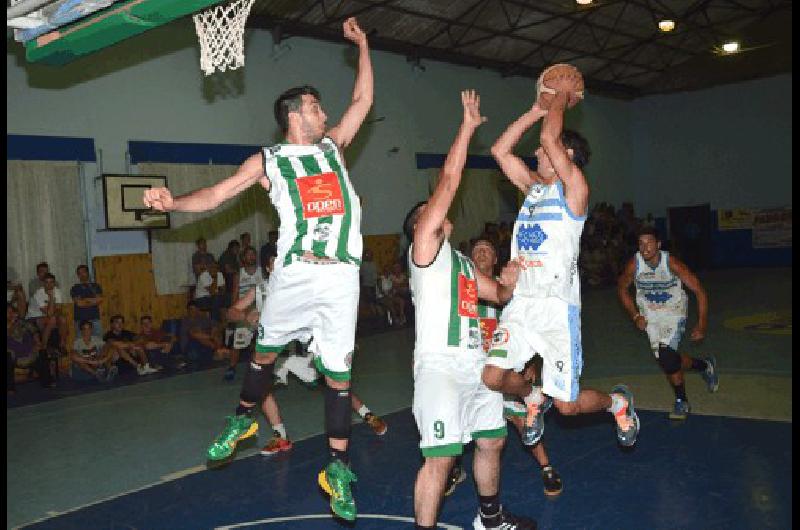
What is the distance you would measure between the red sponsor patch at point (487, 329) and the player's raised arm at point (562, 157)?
3.59ft

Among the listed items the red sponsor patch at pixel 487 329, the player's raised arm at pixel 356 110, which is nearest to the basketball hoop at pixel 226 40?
the player's raised arm at pixel 356 110

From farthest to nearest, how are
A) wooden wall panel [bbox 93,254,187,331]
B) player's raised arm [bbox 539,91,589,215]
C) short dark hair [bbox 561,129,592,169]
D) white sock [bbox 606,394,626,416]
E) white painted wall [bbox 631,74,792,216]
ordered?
white painted wall [bbox 631,74,792,216] → wooden wall panel [bbox 93,254,187,331] → white sock [bbox 606,394,626,416] → short dark hair [bbox 561,129,592,169] → player's raised arm [bbox 539,91,589,215]

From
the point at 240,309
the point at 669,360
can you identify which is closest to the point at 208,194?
the point at 240,309

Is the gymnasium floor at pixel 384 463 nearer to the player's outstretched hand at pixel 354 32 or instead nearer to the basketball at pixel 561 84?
the basketball at pixel 561 84

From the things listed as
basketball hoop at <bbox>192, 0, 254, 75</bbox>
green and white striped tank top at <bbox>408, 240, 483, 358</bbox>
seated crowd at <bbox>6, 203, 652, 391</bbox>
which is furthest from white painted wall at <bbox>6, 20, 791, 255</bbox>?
green and white striped tank top at <bbox>408, 240, 483, 358</bbox>

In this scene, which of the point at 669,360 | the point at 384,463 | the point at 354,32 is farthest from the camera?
the point at 669,360

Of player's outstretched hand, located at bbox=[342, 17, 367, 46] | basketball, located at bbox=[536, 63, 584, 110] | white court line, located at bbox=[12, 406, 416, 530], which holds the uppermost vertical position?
player's outstretched hand, located at bbox=[342, 17, 367, 46]

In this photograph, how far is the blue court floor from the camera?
18.0 feet

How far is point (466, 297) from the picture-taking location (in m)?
4.91

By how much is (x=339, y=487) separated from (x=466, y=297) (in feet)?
4.35

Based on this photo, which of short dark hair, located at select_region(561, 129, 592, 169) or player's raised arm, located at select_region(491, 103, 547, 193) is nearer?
short dark hair, located at select_region(561, 129, 592, 169)

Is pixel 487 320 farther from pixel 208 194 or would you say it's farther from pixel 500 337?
pixel 208 194

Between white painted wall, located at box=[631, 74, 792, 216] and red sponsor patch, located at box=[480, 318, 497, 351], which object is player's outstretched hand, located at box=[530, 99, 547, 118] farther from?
white painted wall, located at box=[631, 74, 792, 216]

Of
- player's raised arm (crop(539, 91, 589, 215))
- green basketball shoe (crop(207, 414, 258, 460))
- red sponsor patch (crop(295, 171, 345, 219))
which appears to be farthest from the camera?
player's raised arm (crop(539, 91, 589, 215))
